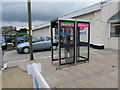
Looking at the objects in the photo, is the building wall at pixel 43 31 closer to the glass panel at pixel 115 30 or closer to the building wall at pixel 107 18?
the building wall at pixel 107 18

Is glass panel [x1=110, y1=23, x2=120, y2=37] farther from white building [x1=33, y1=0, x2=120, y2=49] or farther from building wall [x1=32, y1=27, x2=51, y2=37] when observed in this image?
building wall [x1=32, y1=27, x2=51, y2=37]

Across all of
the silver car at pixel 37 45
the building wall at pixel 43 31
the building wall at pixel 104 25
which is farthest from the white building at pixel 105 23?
the building wall at pixel 43 31

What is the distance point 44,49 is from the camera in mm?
8727

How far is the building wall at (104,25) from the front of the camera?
831cm

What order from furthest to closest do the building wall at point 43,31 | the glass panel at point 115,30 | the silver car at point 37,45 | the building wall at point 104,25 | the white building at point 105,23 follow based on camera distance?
the building wall at point 43,31, the building wall at point 104,25, the white building at point 105,23, the glass panel at point 115,30, the silver car at point 37,45

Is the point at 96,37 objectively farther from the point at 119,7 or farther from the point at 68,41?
the point at 68,41

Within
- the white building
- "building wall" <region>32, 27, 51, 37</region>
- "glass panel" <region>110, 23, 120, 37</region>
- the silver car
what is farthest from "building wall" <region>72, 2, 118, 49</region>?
"building wall" <region>32, 27, 51, 37</region>

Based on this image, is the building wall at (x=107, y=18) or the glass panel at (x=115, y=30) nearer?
the glass panel at (x=115, y=30)

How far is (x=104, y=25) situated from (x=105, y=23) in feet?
0.65

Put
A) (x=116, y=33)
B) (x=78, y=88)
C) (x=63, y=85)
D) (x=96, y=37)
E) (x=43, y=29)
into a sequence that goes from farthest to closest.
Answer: (x=43, y=29)
(x=96, y=37)
(x=116, y=33)
(x=63, y=85)
(x=78, y=88)

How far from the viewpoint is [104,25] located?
28.6ft

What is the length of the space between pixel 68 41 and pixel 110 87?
2805 millimetres

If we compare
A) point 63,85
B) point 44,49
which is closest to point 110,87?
point 63,85

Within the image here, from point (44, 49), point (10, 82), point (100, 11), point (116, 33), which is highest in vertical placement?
point (100, 11)
